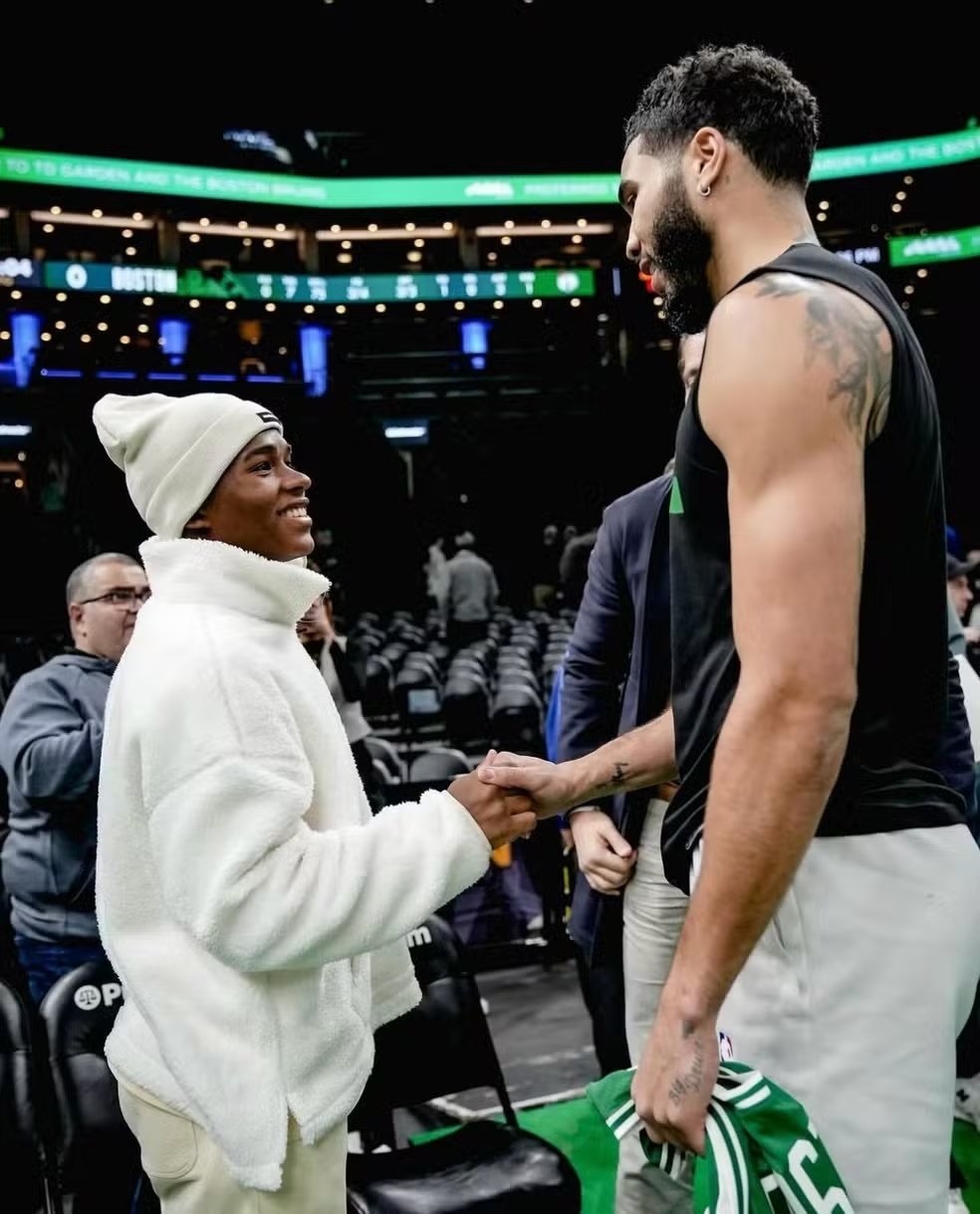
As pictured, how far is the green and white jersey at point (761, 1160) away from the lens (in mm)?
1311

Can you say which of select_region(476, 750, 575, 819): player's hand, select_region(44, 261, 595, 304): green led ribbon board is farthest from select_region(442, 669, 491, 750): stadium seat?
select_region(44, 261, 595, 304): green led ribbon board

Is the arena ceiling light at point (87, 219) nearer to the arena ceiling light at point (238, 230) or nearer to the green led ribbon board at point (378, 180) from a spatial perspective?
the arena ceiling light at point (238, 230)

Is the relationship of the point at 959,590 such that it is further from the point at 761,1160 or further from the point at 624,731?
the point at 761,1160

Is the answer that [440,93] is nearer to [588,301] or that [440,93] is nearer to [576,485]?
[588,301]

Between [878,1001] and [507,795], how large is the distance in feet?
2.36

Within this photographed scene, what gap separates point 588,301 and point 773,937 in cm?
3036

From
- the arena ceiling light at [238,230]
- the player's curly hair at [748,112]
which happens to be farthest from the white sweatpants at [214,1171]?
the arena ceiling light at [238,230]

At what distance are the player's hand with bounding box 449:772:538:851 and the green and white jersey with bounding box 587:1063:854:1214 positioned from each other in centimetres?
63

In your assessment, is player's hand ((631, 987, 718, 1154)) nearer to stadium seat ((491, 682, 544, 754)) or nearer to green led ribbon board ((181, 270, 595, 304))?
stadium seat ((491, 682, 544, 754))

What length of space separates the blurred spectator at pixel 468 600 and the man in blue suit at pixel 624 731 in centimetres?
1133

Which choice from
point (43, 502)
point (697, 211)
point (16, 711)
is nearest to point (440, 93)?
point (43, 502)

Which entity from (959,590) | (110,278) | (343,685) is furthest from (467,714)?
(110,278)

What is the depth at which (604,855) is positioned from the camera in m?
2.70

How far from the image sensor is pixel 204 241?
31641 mm
